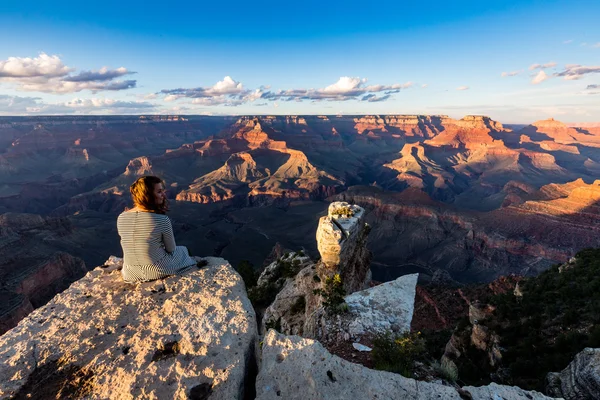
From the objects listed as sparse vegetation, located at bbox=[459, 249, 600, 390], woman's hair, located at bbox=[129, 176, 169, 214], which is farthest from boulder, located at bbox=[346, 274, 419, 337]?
woman's hair, located at bbox=[129, 176, 169, 214]

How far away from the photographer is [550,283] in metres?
21.0

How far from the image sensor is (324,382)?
14.6 feet

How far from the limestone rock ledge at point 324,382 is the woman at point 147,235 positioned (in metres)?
3.08

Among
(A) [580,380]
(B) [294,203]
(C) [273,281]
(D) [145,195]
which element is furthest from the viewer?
(B) [294,203]

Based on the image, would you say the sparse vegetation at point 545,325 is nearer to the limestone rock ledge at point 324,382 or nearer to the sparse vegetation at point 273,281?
the limestone rock ledge at point 324,382

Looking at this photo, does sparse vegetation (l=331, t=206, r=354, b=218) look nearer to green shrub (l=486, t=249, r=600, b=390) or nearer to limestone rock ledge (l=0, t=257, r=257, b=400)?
green shrub (l=486, t=249, r=600, b=390)

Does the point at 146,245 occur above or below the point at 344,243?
above

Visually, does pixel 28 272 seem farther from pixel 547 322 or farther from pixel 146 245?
pixel 547 322

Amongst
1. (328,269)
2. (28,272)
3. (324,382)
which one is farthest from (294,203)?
(324,382)

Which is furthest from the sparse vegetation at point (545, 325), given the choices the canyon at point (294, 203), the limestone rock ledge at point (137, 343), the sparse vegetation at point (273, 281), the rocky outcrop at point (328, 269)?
the canyon at point (294, 203)

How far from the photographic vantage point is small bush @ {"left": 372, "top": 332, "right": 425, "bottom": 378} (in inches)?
239

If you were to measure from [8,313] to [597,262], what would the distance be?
56652 millimetres

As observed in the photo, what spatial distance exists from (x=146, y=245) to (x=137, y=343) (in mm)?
2053

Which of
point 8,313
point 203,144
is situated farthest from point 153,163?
point 8,313
